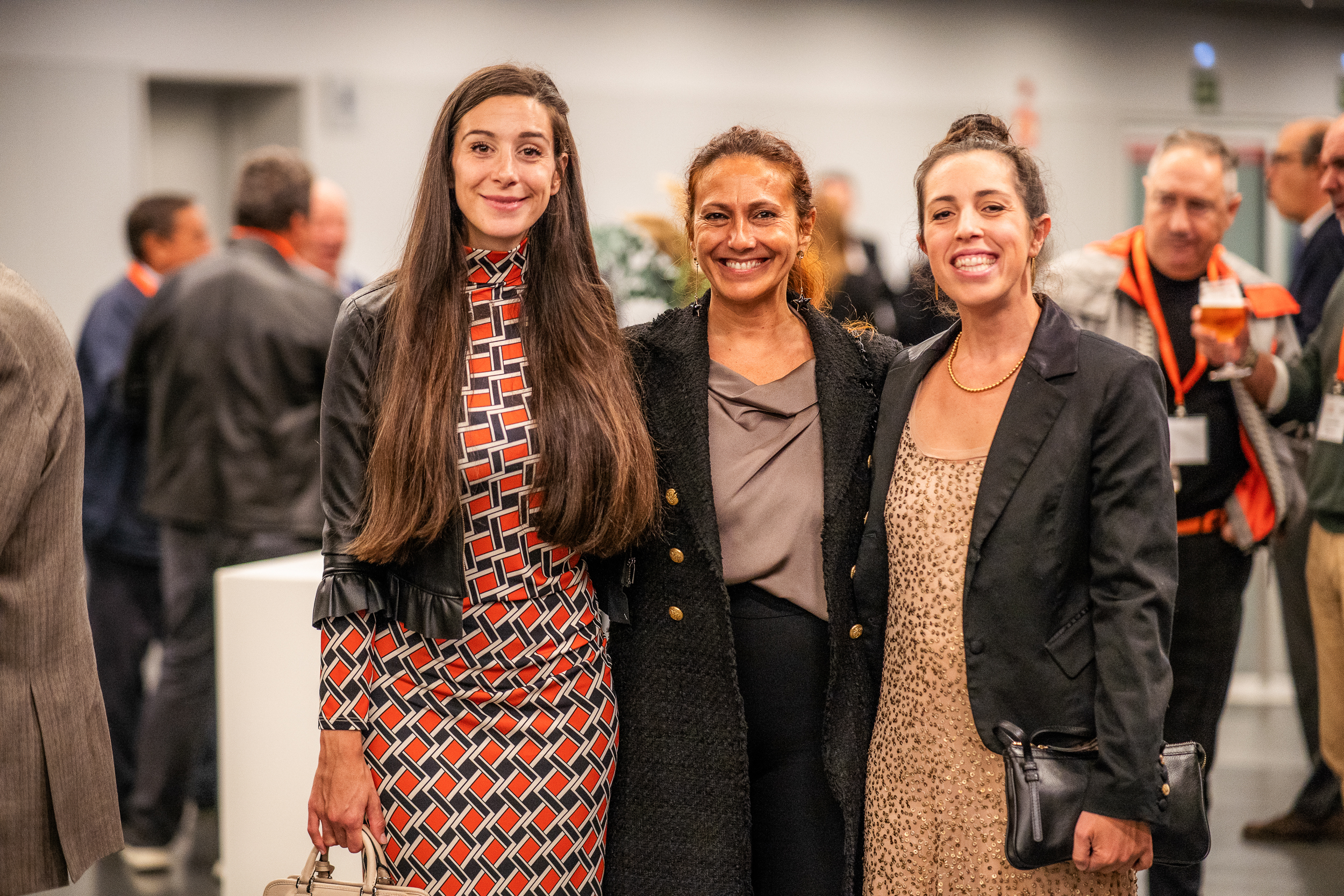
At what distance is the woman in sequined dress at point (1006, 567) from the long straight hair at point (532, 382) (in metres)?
0.42

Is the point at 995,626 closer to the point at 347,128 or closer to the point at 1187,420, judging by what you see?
the point at 1187,420

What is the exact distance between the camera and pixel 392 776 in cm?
197

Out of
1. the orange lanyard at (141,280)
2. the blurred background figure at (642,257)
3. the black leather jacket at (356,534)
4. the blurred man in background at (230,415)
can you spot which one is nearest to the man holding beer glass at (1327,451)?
the blurred background figure at (642,257)

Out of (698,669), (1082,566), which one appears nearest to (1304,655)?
(1082,566)

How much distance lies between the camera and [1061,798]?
5.85ft

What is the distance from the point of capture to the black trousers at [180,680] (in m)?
3.80

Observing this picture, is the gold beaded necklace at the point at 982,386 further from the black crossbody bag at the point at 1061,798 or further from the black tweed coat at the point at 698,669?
the black crossbody bag at the point at 1061,798

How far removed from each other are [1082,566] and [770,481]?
502 mm

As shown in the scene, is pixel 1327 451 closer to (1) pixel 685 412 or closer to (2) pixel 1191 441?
(2) pixel 1191 441

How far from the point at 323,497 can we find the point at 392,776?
0.44m

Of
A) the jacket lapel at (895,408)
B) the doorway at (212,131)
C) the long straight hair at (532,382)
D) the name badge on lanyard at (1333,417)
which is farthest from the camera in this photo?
the doorway at (212,131)

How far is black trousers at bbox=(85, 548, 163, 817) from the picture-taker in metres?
4.33

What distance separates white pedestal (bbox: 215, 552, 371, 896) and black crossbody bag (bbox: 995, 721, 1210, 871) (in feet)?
5.73

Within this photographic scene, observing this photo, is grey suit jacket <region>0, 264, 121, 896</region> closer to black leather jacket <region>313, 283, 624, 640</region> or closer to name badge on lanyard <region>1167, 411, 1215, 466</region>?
black leather jacket <region>313, 283, 624, 640</region>
